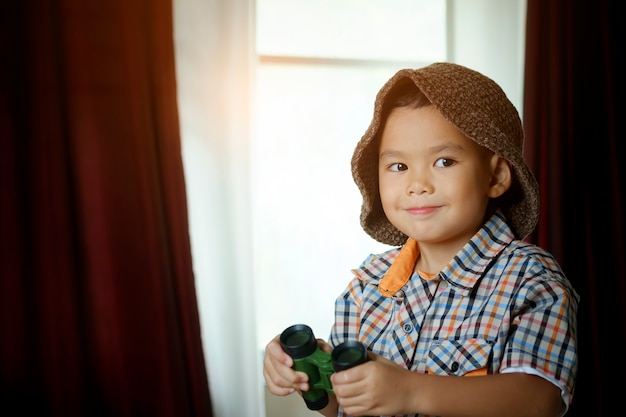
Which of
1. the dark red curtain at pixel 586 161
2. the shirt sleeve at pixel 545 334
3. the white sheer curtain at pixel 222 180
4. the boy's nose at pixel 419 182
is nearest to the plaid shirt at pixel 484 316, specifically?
the shirt sleeve at pixel 545 334

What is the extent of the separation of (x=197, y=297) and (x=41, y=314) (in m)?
0.46

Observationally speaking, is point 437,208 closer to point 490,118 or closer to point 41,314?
point 490,118

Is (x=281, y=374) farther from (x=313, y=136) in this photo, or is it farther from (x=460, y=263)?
(x=313, y=136)

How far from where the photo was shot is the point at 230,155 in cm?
172

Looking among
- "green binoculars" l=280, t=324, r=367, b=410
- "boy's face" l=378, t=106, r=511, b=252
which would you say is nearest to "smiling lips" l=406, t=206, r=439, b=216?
"boy's face" l=378, t=106, r=511, b=252

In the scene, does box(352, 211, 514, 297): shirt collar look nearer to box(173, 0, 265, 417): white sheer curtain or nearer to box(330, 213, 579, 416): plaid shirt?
box(330, 213, 579, 416): plaid shirt

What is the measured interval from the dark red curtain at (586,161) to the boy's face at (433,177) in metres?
1.08

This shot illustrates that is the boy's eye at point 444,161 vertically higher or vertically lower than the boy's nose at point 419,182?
higher

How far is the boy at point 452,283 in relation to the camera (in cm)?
72

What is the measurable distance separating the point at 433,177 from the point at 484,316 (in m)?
0.24

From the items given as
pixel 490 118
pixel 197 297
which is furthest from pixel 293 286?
pixel 490 118

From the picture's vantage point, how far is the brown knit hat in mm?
851

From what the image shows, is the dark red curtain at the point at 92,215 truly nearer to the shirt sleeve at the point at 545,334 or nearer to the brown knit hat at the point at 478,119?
the brown knit hat at the point at 478,119

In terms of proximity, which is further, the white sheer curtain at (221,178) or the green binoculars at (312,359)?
the white sheer curtain at (221,178)
